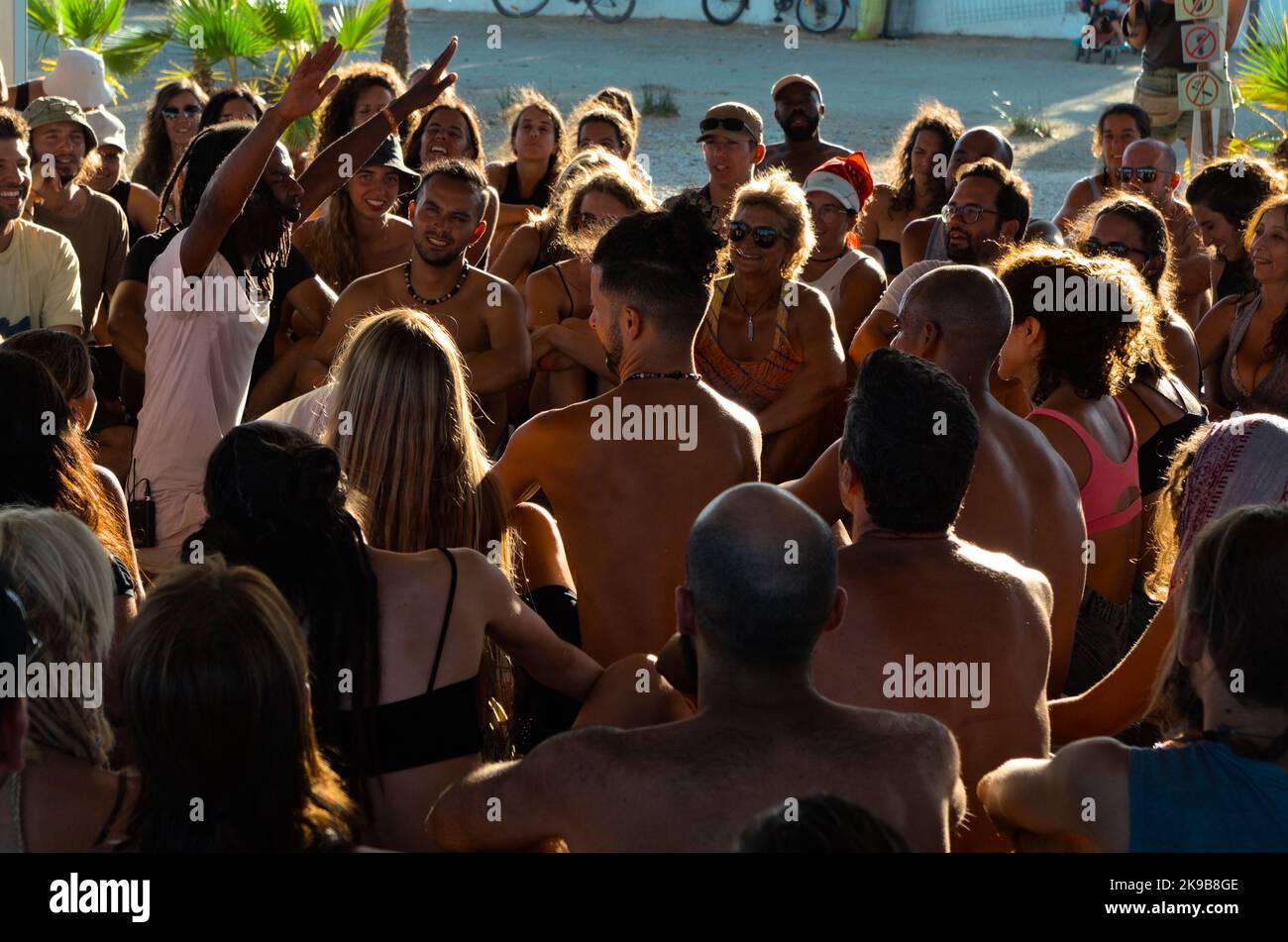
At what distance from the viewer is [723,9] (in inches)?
1023

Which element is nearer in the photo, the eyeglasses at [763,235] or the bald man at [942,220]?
the eyeglasses at [763,235]

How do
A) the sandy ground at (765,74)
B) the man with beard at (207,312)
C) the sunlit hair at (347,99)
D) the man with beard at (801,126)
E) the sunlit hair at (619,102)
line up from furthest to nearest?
the sandy ground at (765,74) < the sunlit hair at (619,102) < the man with beard at (801,126) < the sunlit hair at (347,99) < the man with beard at (207,312)

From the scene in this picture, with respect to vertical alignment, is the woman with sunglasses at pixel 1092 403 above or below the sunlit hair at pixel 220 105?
below

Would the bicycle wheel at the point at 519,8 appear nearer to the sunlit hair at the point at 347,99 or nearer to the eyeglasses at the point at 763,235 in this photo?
the sunlit hair at the point at 347,99

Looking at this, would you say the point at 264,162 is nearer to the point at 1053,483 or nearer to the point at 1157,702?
the point at 1053,483

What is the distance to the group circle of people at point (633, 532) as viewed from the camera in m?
2.00

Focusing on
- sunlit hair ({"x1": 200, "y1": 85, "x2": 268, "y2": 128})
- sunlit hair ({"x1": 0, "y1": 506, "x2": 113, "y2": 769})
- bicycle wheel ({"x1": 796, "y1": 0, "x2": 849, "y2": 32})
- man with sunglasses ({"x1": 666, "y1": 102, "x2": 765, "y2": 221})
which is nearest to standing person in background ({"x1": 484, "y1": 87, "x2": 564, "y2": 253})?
man with sunglasses ({"x1": 666, "y1": 102, "x2": 765, "y2": 221})

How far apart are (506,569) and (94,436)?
2.24 metres

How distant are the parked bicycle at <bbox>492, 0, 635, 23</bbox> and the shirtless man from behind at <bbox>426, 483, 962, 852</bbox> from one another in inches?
981

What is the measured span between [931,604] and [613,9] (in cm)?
2528

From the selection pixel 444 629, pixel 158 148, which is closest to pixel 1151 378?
pixel 444 629

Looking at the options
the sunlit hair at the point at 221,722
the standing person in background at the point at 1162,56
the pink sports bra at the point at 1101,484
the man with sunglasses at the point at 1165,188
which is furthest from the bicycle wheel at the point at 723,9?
the sunlit hair at the point at 221,722

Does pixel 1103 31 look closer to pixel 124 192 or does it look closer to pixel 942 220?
pixel 942 220
